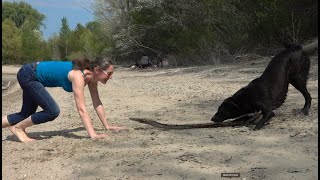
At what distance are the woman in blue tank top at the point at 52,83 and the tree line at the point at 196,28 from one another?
7259 millimetres

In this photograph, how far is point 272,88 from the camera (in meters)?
6.38

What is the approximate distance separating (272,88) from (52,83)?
3.05 meters

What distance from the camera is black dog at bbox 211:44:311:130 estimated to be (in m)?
6.35

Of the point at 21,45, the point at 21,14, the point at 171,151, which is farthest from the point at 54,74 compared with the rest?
the point at 21,14

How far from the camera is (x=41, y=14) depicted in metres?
105

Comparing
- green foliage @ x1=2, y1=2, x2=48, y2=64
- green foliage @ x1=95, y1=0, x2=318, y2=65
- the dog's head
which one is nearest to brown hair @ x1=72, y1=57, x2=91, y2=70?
the dog's head

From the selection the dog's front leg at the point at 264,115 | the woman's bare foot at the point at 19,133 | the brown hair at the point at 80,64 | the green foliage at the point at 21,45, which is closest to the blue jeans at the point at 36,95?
the woman's bare foot at the point at 19,133

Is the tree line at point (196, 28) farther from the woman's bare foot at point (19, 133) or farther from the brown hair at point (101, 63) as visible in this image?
the brown hair at point (101, 63)

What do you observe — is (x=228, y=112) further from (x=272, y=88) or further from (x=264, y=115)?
(x=272, y=88)

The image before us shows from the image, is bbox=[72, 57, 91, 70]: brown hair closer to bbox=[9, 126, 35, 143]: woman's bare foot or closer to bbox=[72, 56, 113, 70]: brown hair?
bbox=[72, 56, 113, 70]: brown hair

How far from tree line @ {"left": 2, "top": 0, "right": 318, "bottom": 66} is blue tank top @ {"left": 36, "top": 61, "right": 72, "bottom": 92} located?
24.1ft

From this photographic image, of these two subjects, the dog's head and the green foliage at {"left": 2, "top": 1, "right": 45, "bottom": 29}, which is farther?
the green foliage at {"left": 2, "top": 1, "right": 45, "bottom": 29}

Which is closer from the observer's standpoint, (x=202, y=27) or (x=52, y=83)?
(x=52, y=83)

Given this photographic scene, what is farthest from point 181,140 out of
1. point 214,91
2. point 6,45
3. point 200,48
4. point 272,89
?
point 6,45
